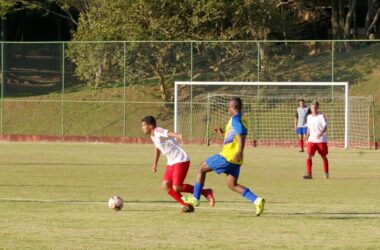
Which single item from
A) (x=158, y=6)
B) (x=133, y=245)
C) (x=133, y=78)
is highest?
(x=158, y=6)

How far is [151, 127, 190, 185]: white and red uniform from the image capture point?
15953 millimetres

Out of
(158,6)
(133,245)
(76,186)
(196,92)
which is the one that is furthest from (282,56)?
(133,245)

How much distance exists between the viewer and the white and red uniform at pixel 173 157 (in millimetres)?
15953

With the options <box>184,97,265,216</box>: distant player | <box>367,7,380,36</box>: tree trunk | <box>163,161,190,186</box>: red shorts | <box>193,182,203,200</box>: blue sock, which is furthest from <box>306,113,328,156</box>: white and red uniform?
<box>367,7,380,36</box>: tree trunk

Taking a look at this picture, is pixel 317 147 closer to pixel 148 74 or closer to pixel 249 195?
pixel 249 195

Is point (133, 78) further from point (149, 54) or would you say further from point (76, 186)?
point (76, 186)

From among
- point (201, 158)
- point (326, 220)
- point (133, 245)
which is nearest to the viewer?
point (133, 245)

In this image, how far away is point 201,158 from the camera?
31609 mm

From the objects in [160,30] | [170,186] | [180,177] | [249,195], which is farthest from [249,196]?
[160,30]

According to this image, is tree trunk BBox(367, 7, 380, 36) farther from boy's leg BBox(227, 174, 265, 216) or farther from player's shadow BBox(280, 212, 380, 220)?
boy's leg BBox(227, 174, 265, 216)

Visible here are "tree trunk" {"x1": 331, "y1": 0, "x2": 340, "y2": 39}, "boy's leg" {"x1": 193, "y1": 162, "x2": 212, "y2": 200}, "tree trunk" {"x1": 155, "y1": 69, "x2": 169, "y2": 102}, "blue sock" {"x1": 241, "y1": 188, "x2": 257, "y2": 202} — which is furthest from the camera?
"tree trunk" {"x1": 331, "y1": 0, "x2": 340, "y2": 39}

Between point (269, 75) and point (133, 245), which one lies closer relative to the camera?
point (133, 245)

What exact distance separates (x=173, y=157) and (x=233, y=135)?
1.15 metres

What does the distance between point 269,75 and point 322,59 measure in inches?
96.7
